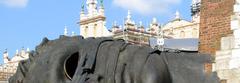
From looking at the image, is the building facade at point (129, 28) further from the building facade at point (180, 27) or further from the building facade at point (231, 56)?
the building facade at point (231, 56)

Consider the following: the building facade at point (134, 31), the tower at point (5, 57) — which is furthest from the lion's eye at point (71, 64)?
the tower at point (5, 57)

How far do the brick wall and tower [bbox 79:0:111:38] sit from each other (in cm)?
3838

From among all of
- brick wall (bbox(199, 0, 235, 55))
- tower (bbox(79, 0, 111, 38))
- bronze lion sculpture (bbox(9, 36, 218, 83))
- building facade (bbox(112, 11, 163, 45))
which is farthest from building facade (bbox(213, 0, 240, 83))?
tower (bbox(79, 0, 111, 38))

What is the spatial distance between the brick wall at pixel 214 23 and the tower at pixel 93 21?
38.4m

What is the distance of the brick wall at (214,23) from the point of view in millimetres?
9016

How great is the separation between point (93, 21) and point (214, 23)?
40588 mm

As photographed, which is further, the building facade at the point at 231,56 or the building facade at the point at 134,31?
the building facade at the point at 134,31

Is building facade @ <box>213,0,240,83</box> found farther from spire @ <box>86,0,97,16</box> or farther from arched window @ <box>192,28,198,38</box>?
spire @ <box>86,0,97,16</box>

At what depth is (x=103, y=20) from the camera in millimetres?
48875

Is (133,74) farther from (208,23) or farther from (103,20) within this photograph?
(103,20)

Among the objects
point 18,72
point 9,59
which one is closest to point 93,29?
point 9,59

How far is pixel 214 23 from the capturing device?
30.3 feet

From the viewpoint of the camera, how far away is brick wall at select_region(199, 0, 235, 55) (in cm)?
902

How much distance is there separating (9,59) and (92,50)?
197 feet
